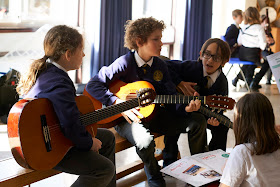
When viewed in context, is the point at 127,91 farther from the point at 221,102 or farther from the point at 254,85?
the point at 254,85

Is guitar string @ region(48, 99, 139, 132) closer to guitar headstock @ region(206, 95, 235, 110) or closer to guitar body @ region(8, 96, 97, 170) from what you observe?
guitar body @ region(8, 96, 97, 170)

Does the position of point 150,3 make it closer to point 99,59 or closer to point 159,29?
point 99,59

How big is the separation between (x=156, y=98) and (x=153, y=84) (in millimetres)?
195

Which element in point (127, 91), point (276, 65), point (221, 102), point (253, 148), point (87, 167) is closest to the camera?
point (253, 148)

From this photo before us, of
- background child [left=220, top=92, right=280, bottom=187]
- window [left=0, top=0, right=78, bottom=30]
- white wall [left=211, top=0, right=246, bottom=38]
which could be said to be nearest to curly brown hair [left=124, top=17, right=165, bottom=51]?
background child [left=220, top=92, right=280, bottom=187]

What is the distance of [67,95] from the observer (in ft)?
6.56

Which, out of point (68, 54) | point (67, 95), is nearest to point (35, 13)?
point (68, 54)

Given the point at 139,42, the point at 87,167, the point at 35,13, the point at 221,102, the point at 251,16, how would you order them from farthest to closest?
1. the point at 251,16
2. the point at 35,13
3. the point at 139,42
4. the point at 221,102
5. the point at 87,167

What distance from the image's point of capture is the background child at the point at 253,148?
5.59 feet

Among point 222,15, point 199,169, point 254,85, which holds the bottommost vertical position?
point 254,85

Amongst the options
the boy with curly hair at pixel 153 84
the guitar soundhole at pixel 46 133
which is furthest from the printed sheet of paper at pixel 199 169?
the guitar soundhole at pixel 46 133

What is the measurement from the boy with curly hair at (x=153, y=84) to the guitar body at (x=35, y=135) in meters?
0.64

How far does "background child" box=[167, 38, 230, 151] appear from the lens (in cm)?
294

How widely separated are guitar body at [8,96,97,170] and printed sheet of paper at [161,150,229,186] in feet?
2.00
